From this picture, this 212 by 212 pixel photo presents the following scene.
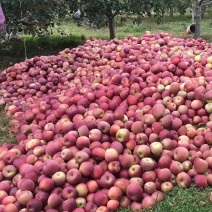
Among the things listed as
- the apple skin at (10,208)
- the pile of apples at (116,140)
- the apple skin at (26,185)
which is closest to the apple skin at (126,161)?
the pile of apples at (116,140)

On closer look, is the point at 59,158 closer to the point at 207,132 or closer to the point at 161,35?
the point at 207,132

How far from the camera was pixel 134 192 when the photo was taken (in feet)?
8.88

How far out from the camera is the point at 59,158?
3.02m

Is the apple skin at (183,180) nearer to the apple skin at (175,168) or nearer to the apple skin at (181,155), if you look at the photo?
the apple skin at (175,168)

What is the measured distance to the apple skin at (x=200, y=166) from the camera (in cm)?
287

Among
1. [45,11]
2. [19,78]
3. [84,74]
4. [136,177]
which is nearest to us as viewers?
[136,177]

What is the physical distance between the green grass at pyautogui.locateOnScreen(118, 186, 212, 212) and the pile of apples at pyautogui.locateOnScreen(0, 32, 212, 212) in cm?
6

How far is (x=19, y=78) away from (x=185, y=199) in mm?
3510

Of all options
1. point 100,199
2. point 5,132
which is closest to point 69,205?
point 100,199

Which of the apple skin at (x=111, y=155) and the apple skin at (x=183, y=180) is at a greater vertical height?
the apple skin at (x=111, y=155)

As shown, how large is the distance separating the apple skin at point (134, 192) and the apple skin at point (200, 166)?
50cm

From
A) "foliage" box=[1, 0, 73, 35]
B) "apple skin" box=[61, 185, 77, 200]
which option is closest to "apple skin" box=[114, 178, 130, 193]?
"apple skin" box=[61, 185, 77, 200]

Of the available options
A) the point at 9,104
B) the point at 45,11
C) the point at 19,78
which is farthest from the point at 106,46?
the point at 45,11

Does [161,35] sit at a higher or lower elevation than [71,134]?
higher
